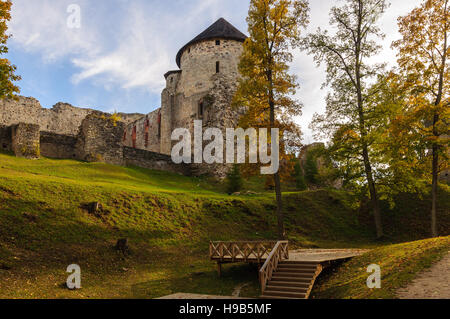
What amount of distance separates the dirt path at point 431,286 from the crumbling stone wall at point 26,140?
25.6 m

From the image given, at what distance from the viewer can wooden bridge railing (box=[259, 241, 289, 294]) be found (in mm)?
10938

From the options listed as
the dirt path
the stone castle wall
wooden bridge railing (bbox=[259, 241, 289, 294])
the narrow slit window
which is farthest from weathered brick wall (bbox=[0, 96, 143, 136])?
the dirt path

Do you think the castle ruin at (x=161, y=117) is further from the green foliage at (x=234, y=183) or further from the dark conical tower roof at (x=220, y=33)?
the green foliage at (x=234, y=183)

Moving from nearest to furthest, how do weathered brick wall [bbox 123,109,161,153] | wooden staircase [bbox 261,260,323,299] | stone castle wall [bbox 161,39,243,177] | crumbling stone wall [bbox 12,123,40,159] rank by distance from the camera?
wooden staircase [bbox 261,260,323,299], crumbling stone wall [bbox 12,123,40,159], stone castle wall [bbox 161,39,243,177], weathered brick wall [bbox 123,109,161,153]

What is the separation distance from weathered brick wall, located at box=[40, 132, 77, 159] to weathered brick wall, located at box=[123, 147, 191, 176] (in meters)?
4.53

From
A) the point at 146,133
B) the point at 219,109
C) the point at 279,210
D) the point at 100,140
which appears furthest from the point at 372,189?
the point at 146,133

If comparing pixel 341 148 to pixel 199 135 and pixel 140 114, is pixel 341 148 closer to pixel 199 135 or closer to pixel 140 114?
pixel 199 135

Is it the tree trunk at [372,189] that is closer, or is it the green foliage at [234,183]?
the tree trunk at [372,189]

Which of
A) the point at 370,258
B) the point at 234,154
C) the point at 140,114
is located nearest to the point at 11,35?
the point at 370,258

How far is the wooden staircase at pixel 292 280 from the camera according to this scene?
10.2 metres

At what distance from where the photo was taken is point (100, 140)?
2852 cm

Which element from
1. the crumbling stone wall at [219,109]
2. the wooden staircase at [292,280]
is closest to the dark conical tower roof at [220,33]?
the crumbling stone wall at [219,109]

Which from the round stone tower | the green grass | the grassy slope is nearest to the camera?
the green grass

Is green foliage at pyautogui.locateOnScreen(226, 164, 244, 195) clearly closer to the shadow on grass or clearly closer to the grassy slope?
the grassy slope
